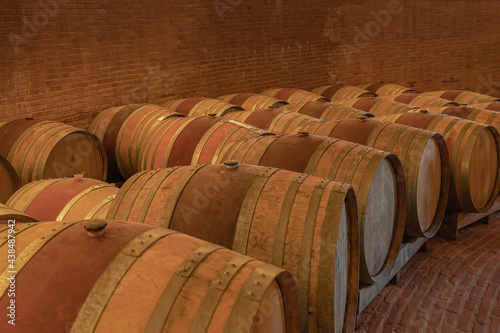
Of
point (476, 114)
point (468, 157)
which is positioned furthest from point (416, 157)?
point (476, 114)

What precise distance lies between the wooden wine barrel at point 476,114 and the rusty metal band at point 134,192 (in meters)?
3.99

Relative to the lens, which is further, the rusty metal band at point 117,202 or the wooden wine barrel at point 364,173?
the wooden wine barrel at point 364,173

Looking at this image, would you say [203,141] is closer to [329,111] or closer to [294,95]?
[329,111]

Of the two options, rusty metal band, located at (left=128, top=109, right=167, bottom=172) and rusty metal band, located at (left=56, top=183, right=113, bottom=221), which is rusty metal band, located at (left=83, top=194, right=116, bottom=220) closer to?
rusty metal band, located at (left=56, top=183, right=113, bottom=221)

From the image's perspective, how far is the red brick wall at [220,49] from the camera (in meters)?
6.33

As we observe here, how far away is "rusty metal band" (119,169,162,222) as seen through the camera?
2.75 m

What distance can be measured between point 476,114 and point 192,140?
3.42 metres

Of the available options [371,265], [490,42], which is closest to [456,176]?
[371,265]

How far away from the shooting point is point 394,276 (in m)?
4.25

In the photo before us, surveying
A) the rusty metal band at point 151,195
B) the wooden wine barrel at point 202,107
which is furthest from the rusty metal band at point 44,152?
the rusty metal band at point 151,195

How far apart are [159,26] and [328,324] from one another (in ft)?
21.5

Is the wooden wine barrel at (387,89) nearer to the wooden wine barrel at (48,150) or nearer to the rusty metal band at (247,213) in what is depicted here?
the wooden wine barrel at (48,150)

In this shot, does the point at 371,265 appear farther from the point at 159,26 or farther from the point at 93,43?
the point at 159,26

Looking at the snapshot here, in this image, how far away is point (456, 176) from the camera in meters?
4.53
